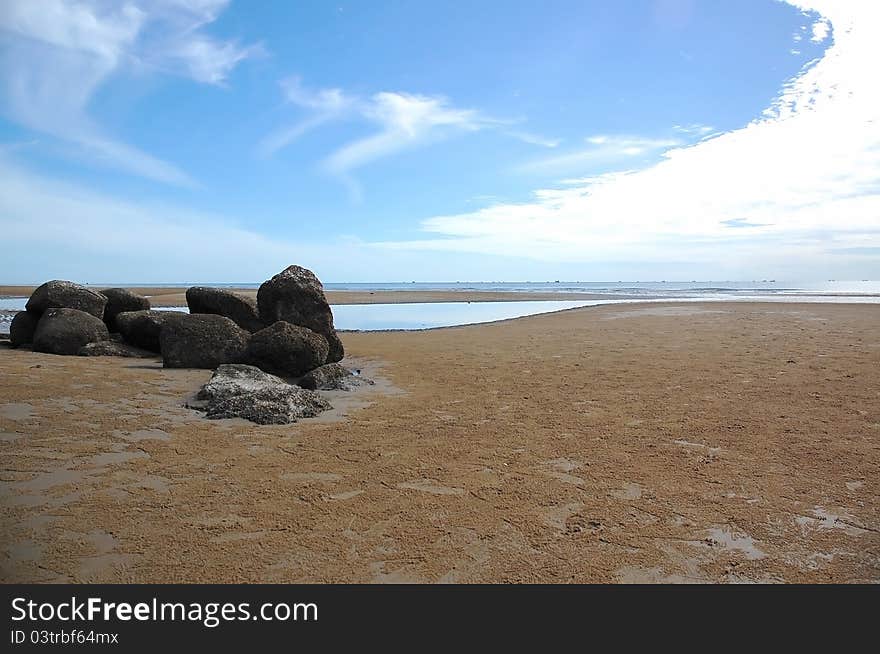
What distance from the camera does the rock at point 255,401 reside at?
23.9 ft

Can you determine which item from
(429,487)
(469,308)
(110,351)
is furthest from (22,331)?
(469,308)

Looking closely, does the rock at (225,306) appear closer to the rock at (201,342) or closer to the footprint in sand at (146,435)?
the rock at (201,342)

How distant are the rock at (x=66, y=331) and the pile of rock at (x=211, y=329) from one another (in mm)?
19

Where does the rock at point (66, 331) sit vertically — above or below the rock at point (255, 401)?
above

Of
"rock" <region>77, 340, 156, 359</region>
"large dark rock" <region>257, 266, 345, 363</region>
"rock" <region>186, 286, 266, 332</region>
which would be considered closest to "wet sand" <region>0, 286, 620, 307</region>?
"rock" <region>186, 286, 266, 332</region>

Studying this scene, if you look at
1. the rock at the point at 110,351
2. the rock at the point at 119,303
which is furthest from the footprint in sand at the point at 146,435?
the rock at the point at 119,303

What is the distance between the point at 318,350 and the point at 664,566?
843cm

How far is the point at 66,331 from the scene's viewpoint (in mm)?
12750

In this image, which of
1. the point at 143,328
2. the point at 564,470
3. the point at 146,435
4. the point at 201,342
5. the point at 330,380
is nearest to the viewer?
the point at 564,470

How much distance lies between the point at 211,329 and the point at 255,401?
15.9ft

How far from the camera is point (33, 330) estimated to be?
14.1 metres

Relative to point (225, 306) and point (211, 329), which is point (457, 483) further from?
point (225, 306)

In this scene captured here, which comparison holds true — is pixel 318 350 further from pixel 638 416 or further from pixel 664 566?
pixel 664 566
